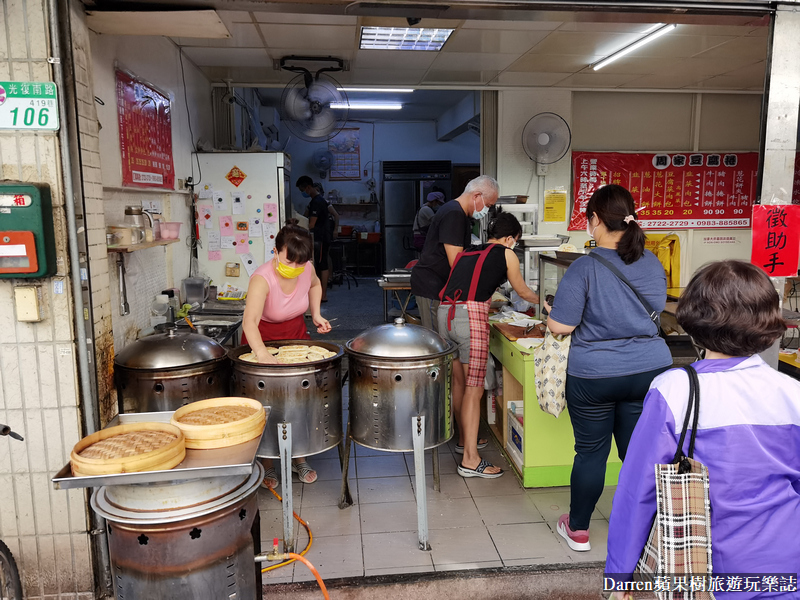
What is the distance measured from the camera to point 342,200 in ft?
44.6

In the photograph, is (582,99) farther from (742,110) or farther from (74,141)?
(74,141)

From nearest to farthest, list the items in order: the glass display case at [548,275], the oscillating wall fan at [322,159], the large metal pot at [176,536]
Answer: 1. the large metal pot at [176,536]
2. the glass display case at [548,275]
3. the oscillating wall fan at [322,159]

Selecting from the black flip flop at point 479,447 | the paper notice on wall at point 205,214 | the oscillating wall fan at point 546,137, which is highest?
the oscillating wall fan at point 546,137

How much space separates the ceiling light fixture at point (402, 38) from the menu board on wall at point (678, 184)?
2.99 m

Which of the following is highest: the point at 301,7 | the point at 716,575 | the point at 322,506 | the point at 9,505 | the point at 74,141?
the point at 301,7

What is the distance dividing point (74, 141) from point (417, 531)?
258 cm

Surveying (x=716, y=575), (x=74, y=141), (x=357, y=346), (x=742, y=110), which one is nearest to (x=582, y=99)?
(x=742, y=110)

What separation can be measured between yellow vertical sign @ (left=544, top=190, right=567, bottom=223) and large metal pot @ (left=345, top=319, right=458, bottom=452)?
4.61m

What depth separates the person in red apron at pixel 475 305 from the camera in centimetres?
395

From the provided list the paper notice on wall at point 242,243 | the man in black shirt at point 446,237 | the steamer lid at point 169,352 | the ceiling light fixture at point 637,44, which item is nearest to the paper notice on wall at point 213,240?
the paper notice on wall at point 242,243

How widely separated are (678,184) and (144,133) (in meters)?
6.42

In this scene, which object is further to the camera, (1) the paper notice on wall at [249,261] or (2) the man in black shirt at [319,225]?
(2) the man in black shirt at [319,225]

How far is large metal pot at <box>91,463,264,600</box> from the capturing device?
6.43 feet

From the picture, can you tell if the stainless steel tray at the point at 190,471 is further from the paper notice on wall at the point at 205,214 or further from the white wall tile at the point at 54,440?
the paper notice on wall at the point at 205,214
